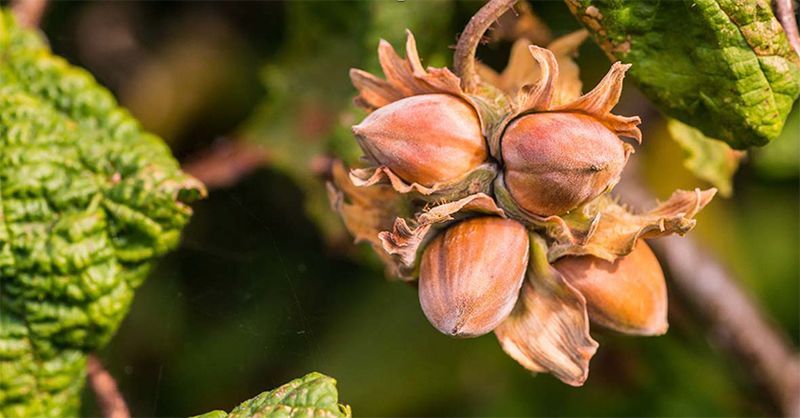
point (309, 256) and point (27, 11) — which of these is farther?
point (309, 256)

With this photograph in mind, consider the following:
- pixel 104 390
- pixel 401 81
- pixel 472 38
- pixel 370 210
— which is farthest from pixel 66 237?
pixel 472 38

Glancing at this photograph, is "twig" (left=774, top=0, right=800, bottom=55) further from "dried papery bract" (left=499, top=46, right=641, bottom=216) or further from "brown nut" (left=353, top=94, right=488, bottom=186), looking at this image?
"brown nut" (left=353, top=94, right=488, bottom=186)

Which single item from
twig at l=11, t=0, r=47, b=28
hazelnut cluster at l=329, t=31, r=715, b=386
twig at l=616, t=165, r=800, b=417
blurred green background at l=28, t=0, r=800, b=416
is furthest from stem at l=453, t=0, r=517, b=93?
twig at l=11, t=0, r=47, b=28

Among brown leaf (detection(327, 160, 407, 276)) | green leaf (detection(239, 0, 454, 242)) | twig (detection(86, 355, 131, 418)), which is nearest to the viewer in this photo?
brown leaf (detection(327, 160, 407, 276))

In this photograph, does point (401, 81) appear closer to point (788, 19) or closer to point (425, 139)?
point (425, 139)

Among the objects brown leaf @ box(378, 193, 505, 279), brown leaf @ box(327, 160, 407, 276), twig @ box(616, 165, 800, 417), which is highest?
brown leaf @ box(378, 193, 505, 279)
